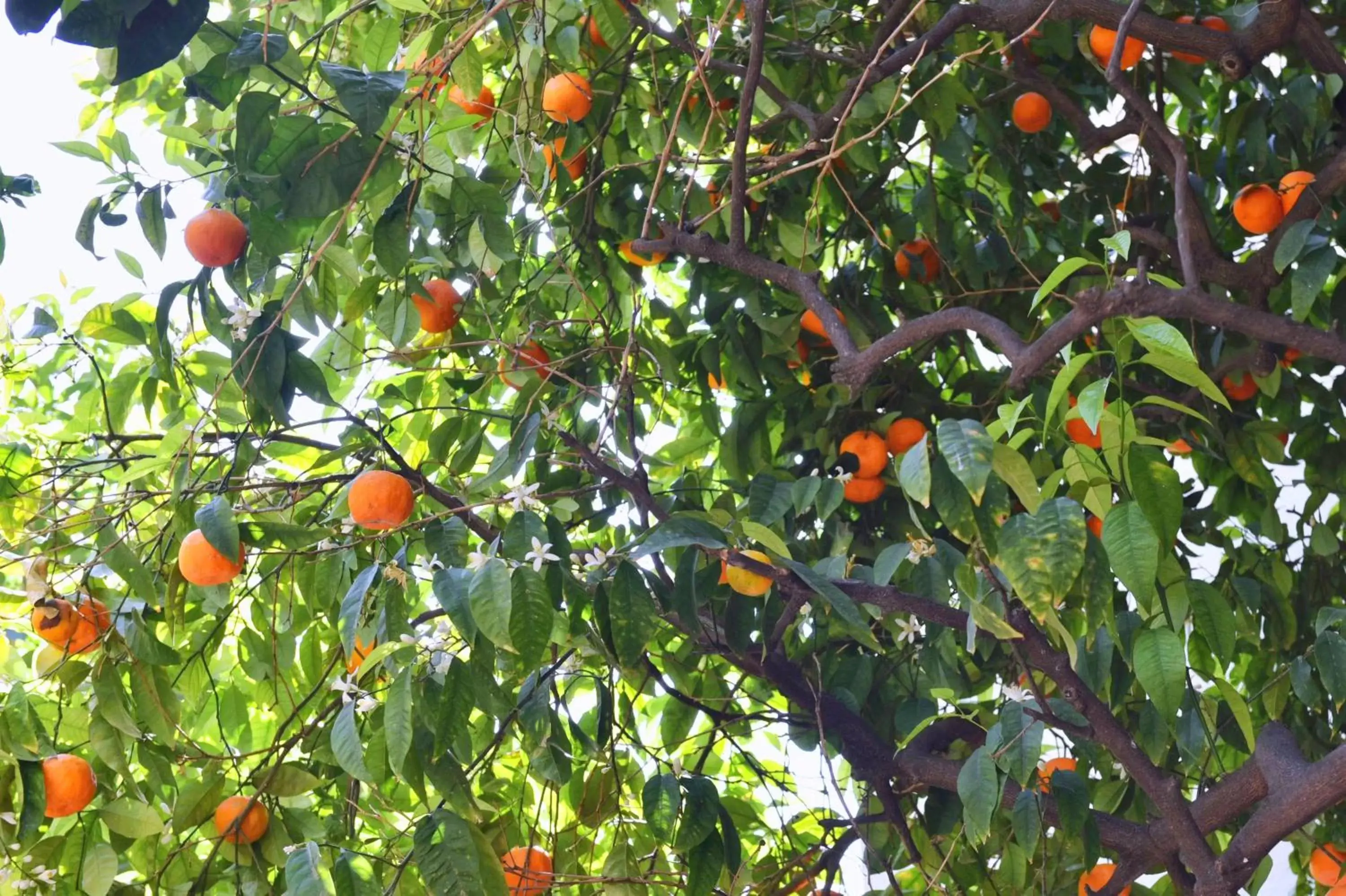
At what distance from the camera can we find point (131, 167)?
1337 mm

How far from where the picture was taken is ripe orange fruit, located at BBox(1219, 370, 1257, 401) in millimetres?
1917

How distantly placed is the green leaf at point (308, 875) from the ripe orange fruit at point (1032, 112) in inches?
55.5

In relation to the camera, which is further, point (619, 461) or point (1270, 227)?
point (1270, 227)

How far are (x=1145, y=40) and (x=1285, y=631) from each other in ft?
2.79

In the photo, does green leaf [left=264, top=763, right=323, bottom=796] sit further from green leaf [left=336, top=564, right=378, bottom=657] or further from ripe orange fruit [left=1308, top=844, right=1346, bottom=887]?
ripe orange fruit [left=1308, top=844, right=1346, bottom=887]

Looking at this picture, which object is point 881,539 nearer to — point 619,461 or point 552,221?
point 619,461

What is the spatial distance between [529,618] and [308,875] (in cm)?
27

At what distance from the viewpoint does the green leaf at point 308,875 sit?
100 centimetres

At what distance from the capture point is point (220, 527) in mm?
1167

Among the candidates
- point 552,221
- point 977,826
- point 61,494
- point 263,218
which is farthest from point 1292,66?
point 61,494

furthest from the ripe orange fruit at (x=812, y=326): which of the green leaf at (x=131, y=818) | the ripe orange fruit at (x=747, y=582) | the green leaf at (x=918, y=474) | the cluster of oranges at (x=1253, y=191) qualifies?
the green leaf at (x=131, y=818)

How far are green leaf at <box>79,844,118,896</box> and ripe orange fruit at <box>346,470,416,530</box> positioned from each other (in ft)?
1.35

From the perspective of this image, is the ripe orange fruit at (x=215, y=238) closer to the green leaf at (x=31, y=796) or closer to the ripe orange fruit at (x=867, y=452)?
the green leaf at (x=31, y=796)

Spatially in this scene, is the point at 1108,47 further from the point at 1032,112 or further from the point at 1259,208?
the point at 1259,208
